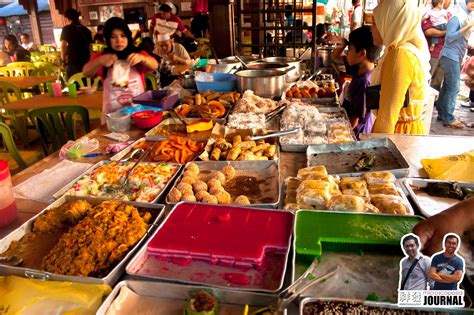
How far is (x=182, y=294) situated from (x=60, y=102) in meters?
4.03

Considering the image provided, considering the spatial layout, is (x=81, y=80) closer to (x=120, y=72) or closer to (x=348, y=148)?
(x=120, y=72)

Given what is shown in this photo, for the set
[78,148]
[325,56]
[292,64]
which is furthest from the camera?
[325,56]

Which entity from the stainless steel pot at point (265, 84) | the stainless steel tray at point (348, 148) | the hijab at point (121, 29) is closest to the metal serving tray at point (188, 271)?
the stainless steel tray at point (348, 148)

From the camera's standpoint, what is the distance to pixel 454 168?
170cm

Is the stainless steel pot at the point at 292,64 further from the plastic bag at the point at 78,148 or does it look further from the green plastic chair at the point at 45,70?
the green plastic chair at the point at 45,70

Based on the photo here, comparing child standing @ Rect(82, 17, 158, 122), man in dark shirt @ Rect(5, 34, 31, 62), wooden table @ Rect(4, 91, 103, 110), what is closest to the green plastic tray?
child standing @ Rect(82, 17, 158, 122)

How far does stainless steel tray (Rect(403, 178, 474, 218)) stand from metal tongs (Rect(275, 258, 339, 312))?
56cm

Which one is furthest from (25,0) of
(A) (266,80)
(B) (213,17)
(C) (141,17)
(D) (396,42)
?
(D) (396,42)

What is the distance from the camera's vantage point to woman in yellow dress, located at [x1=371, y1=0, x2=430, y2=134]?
2414mm

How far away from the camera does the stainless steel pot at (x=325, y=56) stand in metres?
6.13

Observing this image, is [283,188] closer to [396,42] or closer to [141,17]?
[396,42]

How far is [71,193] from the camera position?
5.36ft

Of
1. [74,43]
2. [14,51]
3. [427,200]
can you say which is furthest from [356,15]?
[14,51]

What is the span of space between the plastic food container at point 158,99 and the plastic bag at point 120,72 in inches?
13.4
